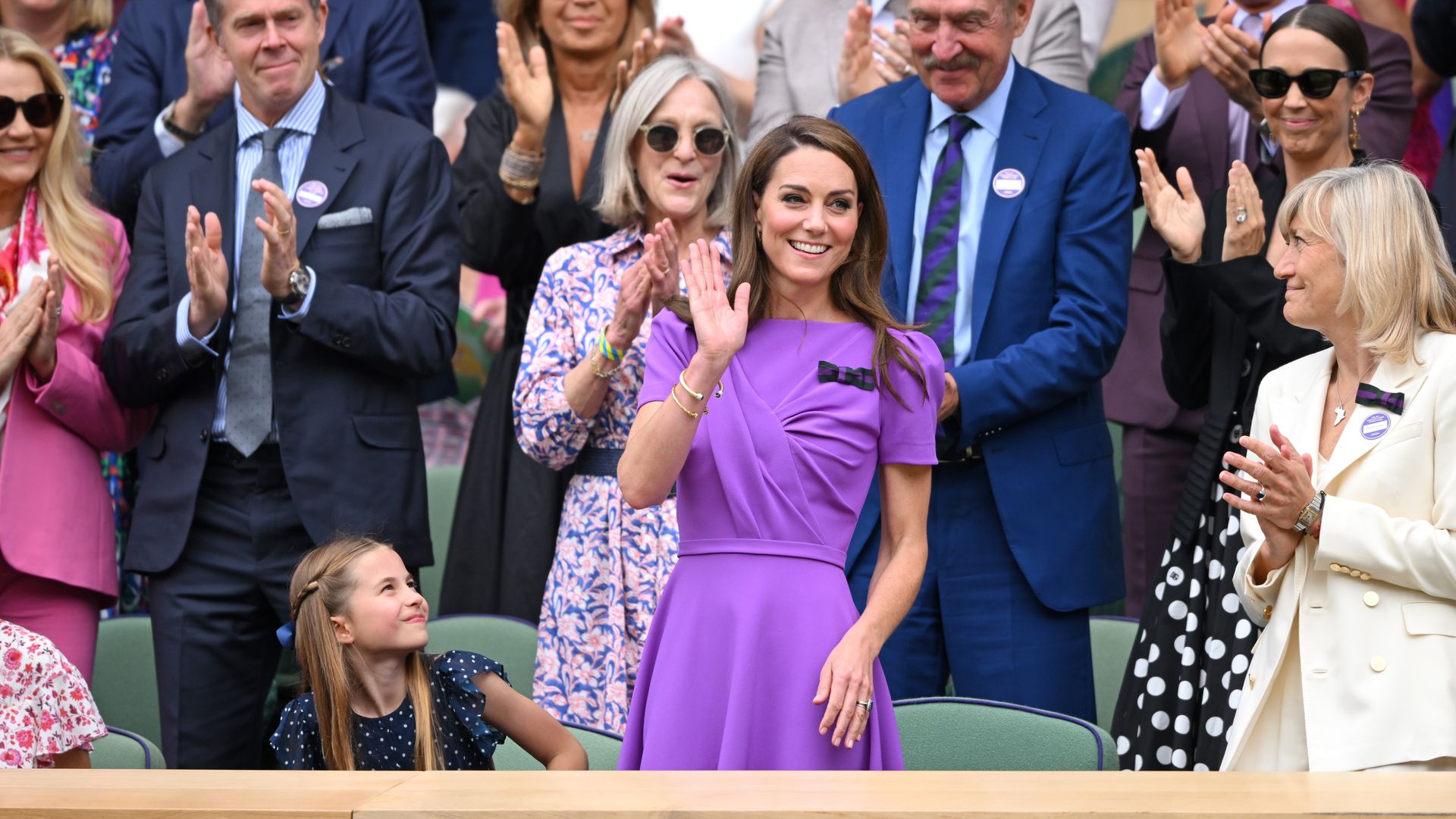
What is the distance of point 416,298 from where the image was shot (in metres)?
4.14

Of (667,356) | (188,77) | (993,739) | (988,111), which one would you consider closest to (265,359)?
(188,77)

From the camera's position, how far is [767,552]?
2.85 metres

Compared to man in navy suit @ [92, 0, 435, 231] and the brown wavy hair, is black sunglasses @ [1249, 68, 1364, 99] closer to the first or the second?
the brown wavy hair

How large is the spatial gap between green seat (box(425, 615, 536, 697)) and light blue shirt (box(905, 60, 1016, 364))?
1.24 metres

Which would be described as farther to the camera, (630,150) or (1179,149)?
(1179,149)

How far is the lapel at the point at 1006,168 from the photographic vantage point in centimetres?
385

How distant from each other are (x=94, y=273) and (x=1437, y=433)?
10.4ft

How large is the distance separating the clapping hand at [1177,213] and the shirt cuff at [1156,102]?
0.75m

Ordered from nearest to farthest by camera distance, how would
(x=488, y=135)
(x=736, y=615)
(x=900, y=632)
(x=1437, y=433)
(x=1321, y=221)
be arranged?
(x=736, y=615)
(x=1437, y=433)
(x=1321, y=221)
(x=900, y=632)
(x=488, y=135)

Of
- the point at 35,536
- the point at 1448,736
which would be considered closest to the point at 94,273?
the point at 35,536

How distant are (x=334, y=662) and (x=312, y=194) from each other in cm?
141

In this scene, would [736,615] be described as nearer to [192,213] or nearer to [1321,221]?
[1321,221]

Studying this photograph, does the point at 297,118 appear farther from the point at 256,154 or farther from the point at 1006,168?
the point at 1006,168

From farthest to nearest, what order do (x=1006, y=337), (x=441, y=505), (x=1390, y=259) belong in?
(x=441, y=505)
(x=1006, y=337)
(x=1390, y=259)
